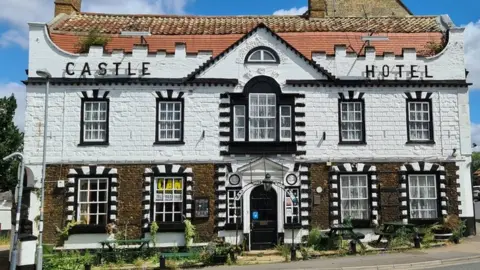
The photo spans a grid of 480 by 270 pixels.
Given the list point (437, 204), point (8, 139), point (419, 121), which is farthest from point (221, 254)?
point (8, 139)

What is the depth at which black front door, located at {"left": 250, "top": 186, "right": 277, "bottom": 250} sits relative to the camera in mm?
18859

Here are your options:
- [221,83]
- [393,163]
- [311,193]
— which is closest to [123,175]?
[221,83]

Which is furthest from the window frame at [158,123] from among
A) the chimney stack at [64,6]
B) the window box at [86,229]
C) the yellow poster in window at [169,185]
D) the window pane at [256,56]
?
the chimney stack at [64,6]

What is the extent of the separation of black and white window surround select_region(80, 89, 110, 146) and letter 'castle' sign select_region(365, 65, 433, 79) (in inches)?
434

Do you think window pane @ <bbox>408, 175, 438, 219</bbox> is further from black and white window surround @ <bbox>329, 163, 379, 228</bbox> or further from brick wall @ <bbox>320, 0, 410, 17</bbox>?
brick wall @ <bbox>320, 0, 410, 17</bbox>

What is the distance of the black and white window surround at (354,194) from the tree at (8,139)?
28.0m

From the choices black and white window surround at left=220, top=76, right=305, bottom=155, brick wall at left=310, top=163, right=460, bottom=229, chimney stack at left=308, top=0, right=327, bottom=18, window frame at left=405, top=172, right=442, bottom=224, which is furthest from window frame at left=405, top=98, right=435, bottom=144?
chimney stack at left=308, top=0, right=327, bottom=18

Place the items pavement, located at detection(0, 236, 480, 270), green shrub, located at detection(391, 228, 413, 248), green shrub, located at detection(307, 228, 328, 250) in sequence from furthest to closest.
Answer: green shrub, located at detection(307, 228, 328, 250)
green shrub, located at detection(391, 228, 413, 248)
pavement, located at detection(0, 236, 480, 270)

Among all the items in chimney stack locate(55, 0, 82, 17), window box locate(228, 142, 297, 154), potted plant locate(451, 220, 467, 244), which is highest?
chimney stack locate(55, 0, 82, 17)

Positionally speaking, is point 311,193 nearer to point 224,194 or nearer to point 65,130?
point 224,194

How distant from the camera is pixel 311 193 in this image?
1919 centimetres

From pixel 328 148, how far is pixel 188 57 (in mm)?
6947

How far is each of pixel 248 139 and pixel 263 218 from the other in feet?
10.7

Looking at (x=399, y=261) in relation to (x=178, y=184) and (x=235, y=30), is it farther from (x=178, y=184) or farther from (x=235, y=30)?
(x=235, y=30)
